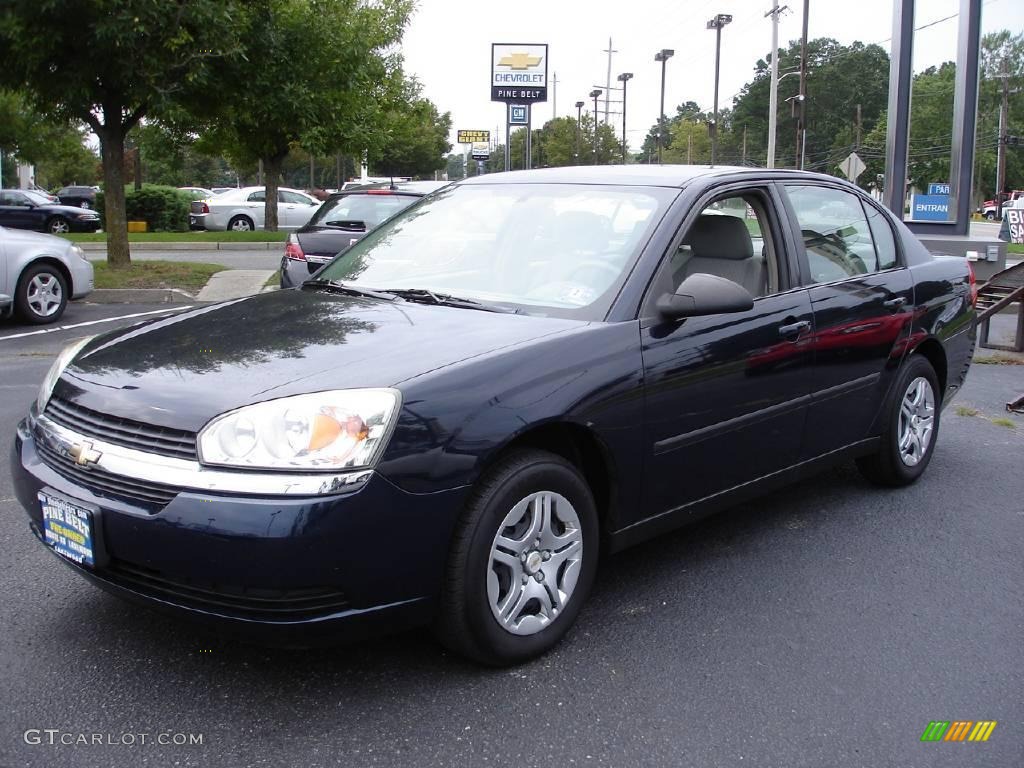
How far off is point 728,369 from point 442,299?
1108 millimetres

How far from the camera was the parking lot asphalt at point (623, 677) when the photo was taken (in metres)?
2.80

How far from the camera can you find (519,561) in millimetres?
3184

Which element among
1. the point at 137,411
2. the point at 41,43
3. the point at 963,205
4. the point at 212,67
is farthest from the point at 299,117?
the point at 137,411

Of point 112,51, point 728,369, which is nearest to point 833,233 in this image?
point 728,369

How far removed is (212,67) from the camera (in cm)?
1382

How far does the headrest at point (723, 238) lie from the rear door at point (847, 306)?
284mm

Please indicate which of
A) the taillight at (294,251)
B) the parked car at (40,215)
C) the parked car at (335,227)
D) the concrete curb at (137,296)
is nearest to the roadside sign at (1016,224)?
the parked car at (335,227)

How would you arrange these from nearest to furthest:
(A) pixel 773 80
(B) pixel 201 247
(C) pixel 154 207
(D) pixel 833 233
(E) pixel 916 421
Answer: (D) pixel 833 233 < (E) pixel 916 421 < (B) pixel 201 247 < (C) pixel 154 207 < (A) pixel 773 80

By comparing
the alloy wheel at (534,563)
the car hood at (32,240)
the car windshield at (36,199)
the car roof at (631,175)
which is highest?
the car windshield at (36,199)

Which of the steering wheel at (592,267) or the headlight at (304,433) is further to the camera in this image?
the steering wheel at (592,267)

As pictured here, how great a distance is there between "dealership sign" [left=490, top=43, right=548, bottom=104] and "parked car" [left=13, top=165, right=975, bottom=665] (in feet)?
77.6

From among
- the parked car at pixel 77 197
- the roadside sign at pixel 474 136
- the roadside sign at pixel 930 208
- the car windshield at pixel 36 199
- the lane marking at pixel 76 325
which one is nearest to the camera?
the lane marking at pixel 76 325

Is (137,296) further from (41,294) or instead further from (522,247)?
(522,247)
